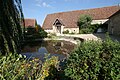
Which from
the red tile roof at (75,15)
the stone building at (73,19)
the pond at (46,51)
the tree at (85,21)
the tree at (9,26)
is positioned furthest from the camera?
the red tile roof at (75,15)

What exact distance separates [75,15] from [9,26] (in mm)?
38875

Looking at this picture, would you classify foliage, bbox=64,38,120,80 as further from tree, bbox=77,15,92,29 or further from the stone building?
the stone building

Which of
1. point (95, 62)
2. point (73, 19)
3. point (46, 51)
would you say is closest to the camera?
point (95, 62)

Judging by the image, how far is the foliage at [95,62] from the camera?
126 inches

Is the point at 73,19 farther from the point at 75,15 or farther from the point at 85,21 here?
the point at 85,21

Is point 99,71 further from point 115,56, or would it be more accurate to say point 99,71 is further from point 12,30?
point 12,30

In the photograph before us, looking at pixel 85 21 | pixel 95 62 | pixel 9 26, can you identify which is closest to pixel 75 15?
pixel 85 21

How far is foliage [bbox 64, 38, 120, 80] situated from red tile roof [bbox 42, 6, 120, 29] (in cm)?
3573

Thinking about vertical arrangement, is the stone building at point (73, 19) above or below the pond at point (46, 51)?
above

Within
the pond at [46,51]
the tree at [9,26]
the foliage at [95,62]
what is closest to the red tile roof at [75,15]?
the pond at [46,51]

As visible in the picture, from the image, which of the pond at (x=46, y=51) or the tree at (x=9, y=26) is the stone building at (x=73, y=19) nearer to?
the pond at (x=46, y=51)

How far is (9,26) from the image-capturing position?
4.76m

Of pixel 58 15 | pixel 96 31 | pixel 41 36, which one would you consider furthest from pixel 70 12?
pixel 41 36

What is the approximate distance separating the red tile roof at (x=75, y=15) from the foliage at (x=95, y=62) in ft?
117
